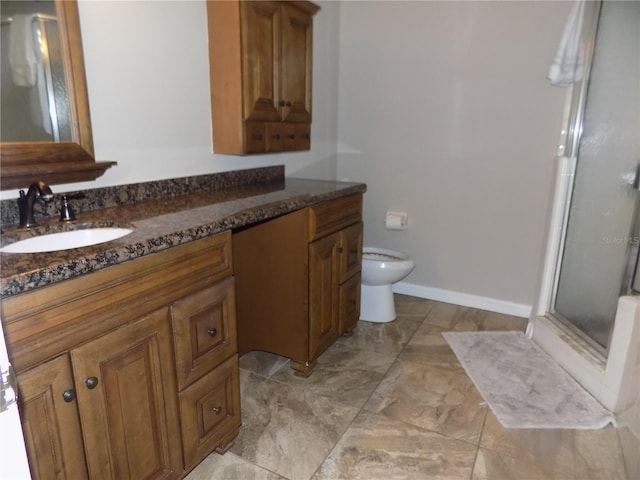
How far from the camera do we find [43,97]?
1.40 m

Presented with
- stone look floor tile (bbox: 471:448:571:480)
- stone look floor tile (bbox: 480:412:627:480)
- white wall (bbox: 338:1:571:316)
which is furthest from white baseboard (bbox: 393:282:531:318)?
stone look floor tile (bbox: 471:448:571:480)

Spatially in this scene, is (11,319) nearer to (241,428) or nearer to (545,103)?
(241,428)

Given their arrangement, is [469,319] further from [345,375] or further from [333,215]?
[333,215]

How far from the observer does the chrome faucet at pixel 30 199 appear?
1.31 meters

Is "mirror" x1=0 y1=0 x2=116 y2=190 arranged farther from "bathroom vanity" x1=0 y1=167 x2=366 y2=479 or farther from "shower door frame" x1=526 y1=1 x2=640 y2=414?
"shower door frame" x1=526 y1=1 x2=640 y2=414

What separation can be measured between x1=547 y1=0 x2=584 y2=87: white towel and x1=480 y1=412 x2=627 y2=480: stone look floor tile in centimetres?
164

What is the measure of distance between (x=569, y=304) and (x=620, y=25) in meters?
1.37

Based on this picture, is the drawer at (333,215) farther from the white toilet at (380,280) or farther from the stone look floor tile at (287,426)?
the stone look floor tile at (287,426)

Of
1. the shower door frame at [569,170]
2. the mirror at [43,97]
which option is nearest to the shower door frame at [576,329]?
the shower door frame at [569,170]

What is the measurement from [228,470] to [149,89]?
58.7 inches

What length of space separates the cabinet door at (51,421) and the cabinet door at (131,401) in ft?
0.08

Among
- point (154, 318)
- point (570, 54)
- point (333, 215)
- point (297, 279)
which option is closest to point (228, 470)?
point (154, 318)

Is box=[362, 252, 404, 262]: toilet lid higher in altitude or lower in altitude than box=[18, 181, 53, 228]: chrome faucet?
lower

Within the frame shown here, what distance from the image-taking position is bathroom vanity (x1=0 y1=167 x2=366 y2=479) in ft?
3.11
